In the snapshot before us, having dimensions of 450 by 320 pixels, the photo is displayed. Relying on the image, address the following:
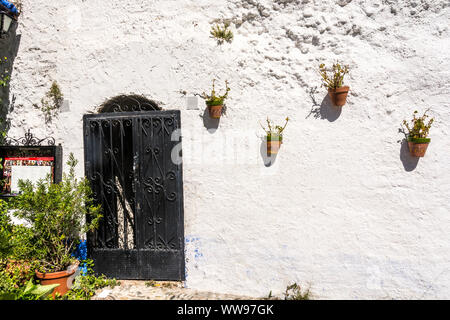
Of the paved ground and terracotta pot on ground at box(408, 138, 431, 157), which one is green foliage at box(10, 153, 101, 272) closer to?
the paved ground

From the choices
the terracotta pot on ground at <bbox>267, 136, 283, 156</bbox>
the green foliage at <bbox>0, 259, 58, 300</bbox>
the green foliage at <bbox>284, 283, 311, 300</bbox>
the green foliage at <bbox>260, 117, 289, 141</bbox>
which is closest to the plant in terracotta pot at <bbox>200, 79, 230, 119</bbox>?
the green foliage at <bbox>260, 117, 289, 141</bbox>

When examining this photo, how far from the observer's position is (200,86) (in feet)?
12.5

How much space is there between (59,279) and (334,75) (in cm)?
382

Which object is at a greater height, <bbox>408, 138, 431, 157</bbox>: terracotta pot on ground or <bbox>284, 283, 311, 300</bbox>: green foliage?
<bbox>408, 138, 431, 157</bbox>: terracotta pot on ground

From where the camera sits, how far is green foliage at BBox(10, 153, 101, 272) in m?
3.52

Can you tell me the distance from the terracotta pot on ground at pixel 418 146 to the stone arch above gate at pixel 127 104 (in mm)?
2848

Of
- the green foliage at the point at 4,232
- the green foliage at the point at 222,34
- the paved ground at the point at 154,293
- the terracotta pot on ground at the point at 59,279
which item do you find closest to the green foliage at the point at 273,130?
the green foliage at the point at 222,34

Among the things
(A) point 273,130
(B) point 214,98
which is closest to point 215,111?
(B) point 214,98

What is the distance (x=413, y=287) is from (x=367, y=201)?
3.23ft

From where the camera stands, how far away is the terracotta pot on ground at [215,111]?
366cm

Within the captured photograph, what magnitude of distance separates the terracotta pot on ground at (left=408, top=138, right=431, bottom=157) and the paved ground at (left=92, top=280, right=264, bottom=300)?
7.72ft

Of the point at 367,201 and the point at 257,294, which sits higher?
the point at 367,201
